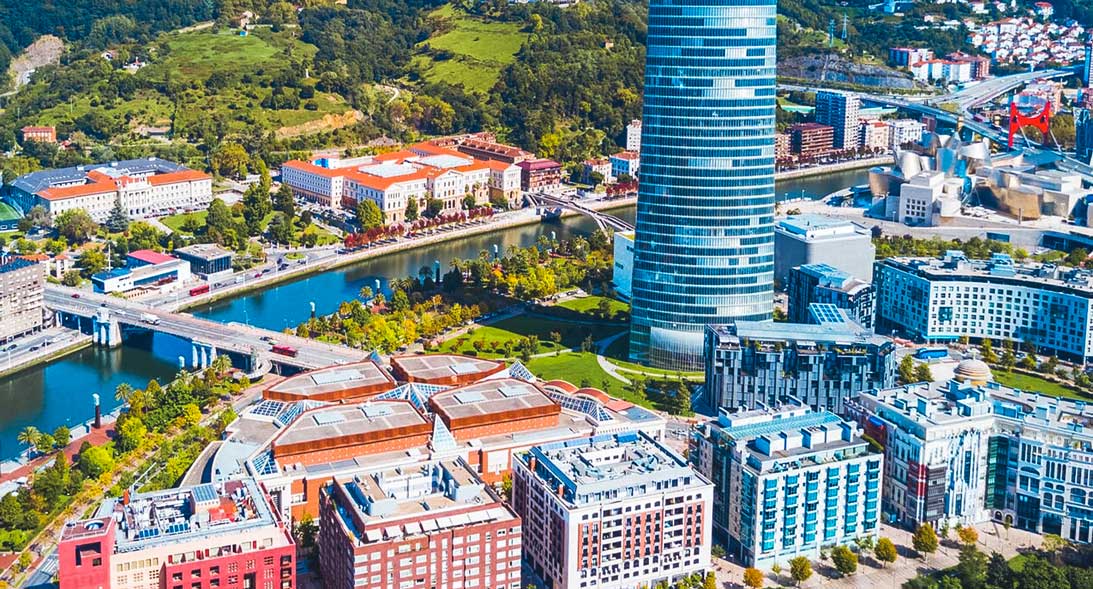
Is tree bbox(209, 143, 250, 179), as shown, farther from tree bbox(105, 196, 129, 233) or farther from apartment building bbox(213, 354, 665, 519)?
apartment building bbox(213, 354, 665, 519)

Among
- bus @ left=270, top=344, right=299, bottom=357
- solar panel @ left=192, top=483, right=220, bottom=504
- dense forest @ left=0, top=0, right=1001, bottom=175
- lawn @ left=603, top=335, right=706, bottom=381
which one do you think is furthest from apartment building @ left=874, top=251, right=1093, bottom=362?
dense forest @ left=0, top=0, right=1001, bottom=175

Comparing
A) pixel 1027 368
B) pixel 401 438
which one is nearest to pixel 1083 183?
pixel 1027 368

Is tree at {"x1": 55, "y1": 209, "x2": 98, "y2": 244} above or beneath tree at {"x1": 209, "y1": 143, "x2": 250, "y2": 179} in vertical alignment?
beneath

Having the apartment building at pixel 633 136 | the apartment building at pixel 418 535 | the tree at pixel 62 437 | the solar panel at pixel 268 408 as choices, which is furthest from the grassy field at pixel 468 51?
the apartment building at pixel 418 535

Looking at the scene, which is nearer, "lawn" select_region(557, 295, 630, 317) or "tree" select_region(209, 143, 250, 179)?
"lawn" select_region(557, 295, 630, 317)

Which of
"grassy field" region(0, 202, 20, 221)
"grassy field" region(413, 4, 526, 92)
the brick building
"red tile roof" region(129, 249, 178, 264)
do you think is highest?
"grassy field" region(413, 4, 526, 92)

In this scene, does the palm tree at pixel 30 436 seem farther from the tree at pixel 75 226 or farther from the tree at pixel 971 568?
the tree at pixel 971 568
